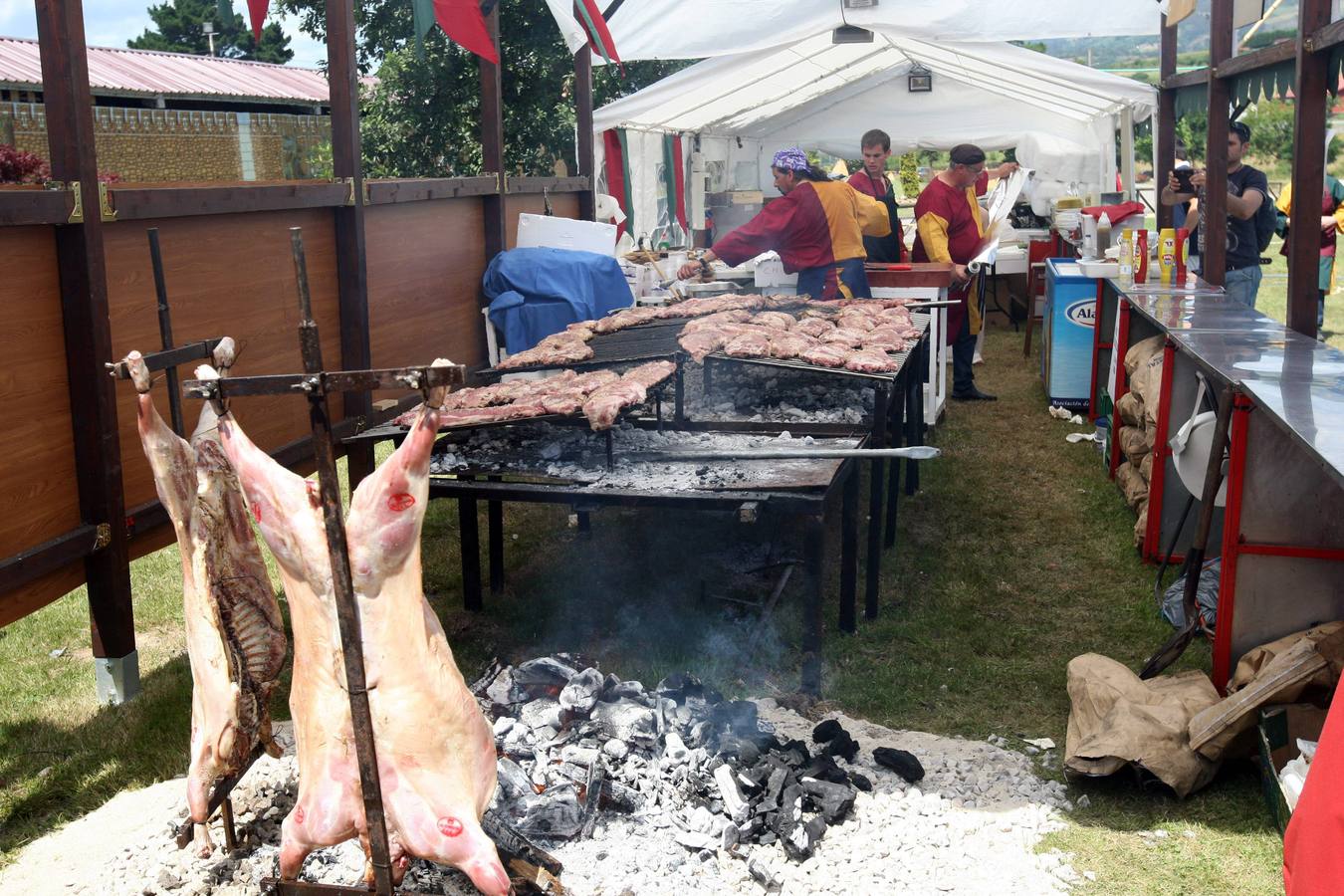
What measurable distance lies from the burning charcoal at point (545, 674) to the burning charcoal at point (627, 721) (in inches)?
10.4

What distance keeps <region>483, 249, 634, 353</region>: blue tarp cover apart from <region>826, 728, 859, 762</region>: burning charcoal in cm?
524

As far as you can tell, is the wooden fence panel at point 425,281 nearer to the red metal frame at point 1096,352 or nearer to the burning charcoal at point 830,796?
the burning charcoal at point 830,796

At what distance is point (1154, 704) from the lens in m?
4.47

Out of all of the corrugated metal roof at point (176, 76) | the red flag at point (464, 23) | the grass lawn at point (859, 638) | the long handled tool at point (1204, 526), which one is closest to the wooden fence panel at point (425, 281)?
the red flag at point (464, 23)

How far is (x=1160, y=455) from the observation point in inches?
259

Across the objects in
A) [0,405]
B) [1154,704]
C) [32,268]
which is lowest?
[1154,704]

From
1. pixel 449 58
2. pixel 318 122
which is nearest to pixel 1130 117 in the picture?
pixel 449 58

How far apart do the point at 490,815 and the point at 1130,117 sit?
48.5 ft

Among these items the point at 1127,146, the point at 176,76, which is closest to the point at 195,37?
the point at 176,76

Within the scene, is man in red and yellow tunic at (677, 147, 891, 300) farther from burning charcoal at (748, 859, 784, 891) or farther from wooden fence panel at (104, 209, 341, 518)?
burning charcoal at (748, 859, 784, 891)

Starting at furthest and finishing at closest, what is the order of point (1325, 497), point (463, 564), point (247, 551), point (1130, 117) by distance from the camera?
point (1130, 117), point (463, 564), point (1325, 497), point (247, 551)

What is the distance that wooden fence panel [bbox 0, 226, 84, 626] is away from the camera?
4469 millimetres

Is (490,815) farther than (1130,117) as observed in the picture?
A: No

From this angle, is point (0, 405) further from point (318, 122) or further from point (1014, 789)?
point (1014, 789)
